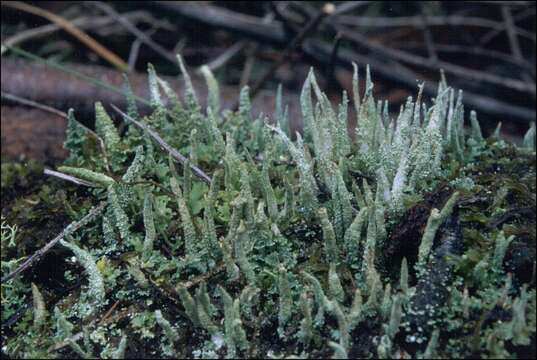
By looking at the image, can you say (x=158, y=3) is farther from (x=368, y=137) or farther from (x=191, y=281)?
(x=191, y=281)

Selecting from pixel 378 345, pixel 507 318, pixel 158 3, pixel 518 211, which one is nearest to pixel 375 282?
pixel 378 345

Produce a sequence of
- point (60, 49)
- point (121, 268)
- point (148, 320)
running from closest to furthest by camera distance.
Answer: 1. point (148, 320)
2. point (121, 268)
3. point (60, 49)

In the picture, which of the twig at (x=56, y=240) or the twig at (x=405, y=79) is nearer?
the twig at (x=56, y=240)

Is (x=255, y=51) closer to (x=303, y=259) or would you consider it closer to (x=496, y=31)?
(x=496, y=31)

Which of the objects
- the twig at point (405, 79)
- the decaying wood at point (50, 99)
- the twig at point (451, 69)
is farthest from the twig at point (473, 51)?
the decaying wood at point (50, 99)

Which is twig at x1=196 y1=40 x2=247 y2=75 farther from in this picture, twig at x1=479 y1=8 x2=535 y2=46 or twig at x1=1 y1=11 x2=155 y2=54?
twig at x1=479 y1=8 x2=535 y2=46

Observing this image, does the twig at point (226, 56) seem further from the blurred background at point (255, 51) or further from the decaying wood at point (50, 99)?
the decaying wood at point (50, 99)

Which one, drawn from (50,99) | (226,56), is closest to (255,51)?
(226,56)
